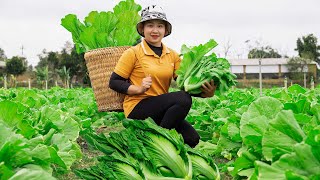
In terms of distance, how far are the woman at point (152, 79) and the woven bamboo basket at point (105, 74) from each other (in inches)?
10.0

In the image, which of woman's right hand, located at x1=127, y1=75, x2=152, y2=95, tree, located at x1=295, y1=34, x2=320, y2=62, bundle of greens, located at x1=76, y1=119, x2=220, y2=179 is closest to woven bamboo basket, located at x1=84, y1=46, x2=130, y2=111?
woman's right hand, located at x1=127, y1=75, x2=152, y2=95

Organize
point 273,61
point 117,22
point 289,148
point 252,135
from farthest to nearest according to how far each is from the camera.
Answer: point 273,61
point 117,22
point 252,135
point 289,148

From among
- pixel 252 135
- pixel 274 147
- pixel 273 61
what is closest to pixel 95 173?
pixel 252 135

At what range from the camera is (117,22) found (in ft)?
17.4

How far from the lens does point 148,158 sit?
3254mm

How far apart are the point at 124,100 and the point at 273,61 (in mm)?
61587

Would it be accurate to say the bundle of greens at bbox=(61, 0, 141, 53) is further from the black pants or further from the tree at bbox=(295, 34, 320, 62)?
the tree at bbox=(295, 34, 320, 62)

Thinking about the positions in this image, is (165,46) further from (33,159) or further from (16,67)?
(16,67)

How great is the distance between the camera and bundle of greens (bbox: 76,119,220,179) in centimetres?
Result: 325

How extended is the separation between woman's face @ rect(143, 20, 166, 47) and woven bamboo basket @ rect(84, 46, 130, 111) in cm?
58

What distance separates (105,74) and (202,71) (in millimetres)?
1198

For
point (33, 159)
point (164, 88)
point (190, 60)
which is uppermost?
point (190, 60)

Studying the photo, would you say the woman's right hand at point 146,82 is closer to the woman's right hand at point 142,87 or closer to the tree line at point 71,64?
the woman's right hand at point 142,87

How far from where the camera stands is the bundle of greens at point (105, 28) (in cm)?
505
